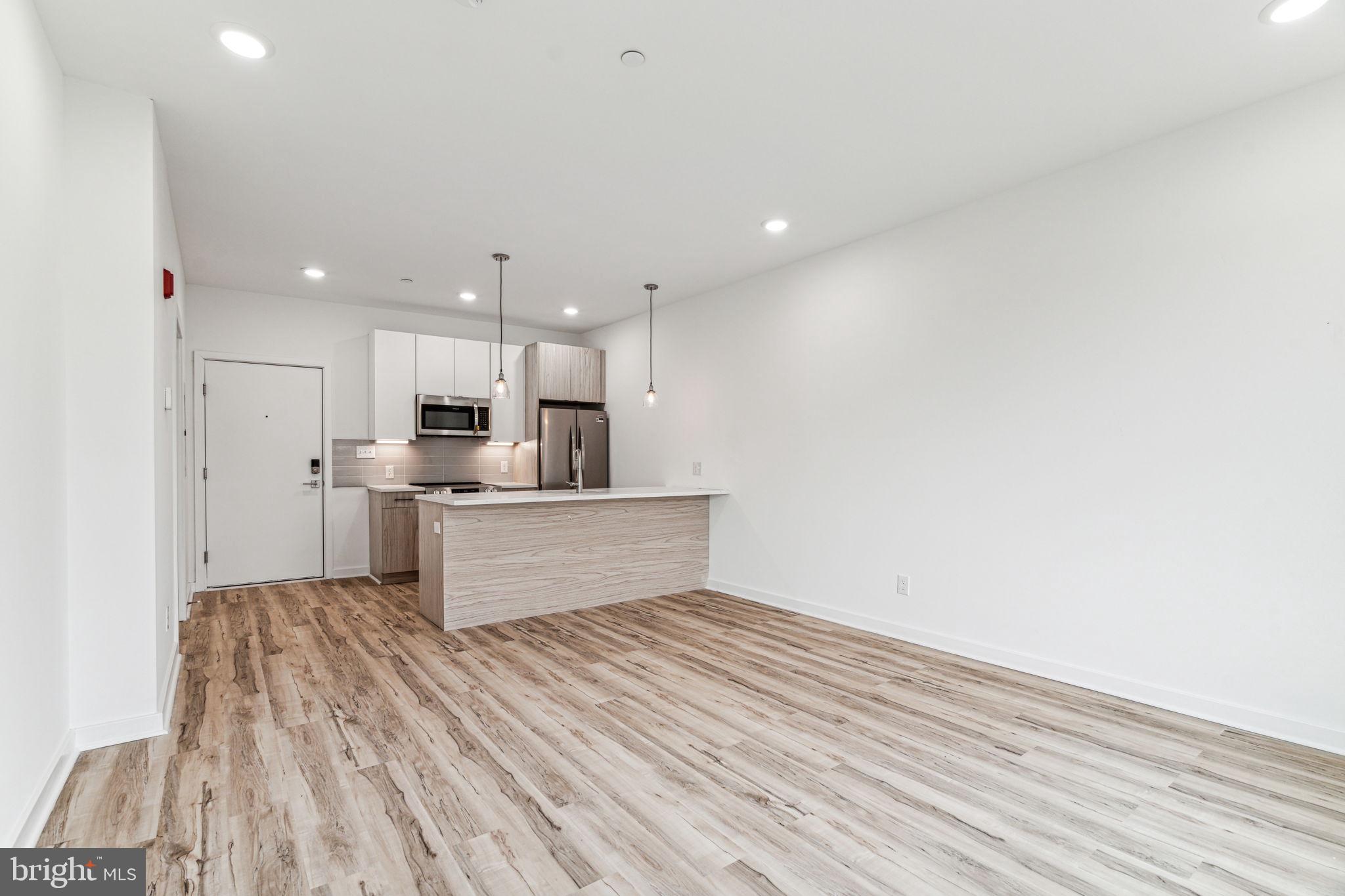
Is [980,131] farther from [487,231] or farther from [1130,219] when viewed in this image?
[487,231]

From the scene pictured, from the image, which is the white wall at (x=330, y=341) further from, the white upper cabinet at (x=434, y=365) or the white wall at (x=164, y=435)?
the white wall at (x=164, y=435)

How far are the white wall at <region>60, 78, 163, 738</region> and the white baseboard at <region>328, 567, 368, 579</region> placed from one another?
3.60 meters

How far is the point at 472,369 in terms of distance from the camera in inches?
257

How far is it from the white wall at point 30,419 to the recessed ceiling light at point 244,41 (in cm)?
51

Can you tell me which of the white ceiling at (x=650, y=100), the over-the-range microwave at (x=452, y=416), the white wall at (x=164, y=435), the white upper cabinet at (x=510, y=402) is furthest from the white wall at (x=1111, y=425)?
the white wall at (x=164, y=435)

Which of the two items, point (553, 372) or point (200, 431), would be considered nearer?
point (200, 431)

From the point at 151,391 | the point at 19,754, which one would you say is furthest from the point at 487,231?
the point at 19,754

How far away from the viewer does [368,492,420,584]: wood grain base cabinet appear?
229 inches

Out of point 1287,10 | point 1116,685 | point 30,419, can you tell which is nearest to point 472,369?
point 30,419

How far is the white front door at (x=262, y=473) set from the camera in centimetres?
555

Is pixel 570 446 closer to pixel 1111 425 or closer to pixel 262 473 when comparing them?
pixel 262 473

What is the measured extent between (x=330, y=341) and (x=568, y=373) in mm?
2237

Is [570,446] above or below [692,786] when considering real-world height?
above

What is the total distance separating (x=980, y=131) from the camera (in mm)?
2975
